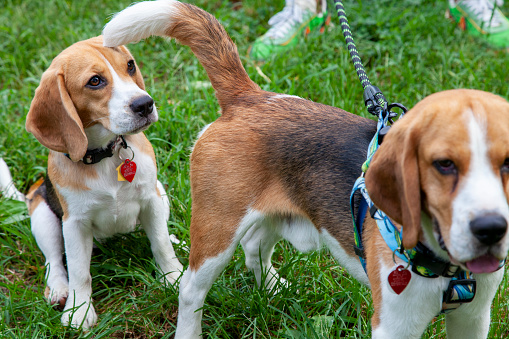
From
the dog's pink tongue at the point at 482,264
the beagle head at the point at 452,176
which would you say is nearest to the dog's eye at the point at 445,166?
the beagle head at the point at 452,176

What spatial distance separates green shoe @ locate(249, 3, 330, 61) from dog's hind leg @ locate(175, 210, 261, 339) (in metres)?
2.94

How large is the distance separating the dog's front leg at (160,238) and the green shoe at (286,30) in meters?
2.44

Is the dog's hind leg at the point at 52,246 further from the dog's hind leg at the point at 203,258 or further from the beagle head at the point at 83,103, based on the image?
the dog's hind leg at the point at 203,258

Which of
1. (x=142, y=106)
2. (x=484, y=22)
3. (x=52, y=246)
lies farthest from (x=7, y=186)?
(x=484, y=22)

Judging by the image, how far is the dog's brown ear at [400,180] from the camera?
6.78ft

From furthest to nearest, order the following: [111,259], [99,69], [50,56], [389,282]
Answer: [50,56] < [111,259] < [99,69] < [389,282]

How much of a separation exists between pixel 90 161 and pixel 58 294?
35.6 inches

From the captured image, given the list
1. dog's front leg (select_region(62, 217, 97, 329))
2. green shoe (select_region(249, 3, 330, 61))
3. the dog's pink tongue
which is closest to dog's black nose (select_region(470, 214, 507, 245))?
the dog's pink tongue

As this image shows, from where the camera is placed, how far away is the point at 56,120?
3350 millimetres

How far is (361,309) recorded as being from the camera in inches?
133

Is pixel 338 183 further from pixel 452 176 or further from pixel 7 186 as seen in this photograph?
pixel 7 186

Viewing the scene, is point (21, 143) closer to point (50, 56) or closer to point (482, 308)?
point (50, 56)

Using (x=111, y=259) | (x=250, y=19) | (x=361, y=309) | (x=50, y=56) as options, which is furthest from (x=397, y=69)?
(x=50, y=56)

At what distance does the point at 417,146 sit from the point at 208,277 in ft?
4.78
